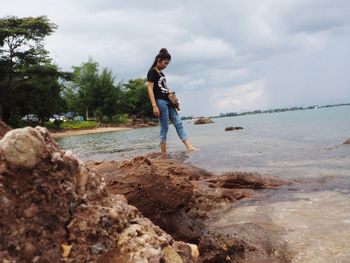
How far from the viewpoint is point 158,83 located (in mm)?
8867

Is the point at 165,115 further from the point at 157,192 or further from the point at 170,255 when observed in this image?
the point at 170,255

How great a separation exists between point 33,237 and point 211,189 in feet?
13.4

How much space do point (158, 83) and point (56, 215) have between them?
715 centimetres

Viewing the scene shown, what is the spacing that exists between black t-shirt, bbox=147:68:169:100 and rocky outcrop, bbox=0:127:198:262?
6805mm

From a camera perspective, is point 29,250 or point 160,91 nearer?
point 29,250

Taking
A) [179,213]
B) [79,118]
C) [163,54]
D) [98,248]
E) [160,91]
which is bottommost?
[179,213]

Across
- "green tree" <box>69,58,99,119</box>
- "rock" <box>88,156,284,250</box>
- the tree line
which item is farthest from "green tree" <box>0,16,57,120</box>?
"rock" <box>88,156,284,250</box>

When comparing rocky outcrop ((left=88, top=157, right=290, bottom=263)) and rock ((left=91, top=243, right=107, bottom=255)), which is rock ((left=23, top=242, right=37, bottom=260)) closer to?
rock ((left=91, top=243, right=107, bottom=255))

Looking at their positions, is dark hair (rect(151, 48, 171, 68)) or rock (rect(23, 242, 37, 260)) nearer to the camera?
rock (rect(23, 242, 37, 260))

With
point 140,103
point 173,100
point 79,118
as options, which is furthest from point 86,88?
point 173,100

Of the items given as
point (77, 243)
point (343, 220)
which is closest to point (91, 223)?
point (77, 243)

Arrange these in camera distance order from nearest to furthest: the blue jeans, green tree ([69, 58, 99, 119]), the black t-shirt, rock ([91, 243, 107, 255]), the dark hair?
1. rock ([91, 243, 107, 255])
2. the dark hair
3. the black t-shirt
4. the blue jeans
5. green tree ([69, 58, 99, 119])

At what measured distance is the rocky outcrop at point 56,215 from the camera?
175 cm

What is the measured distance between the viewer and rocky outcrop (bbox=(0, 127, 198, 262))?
175cm
